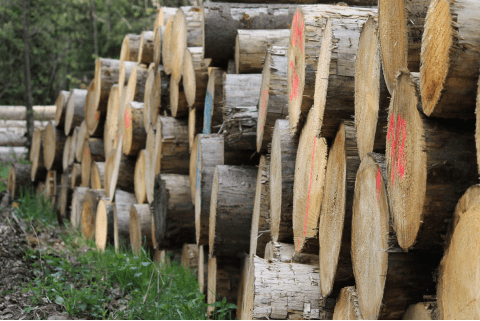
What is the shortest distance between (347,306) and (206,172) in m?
1.70

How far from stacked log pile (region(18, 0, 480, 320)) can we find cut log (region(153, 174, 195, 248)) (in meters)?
0.01

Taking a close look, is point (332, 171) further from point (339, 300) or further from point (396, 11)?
point (396, 11)

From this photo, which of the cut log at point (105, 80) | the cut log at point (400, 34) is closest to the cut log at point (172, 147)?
the cut log at point (105, 80)

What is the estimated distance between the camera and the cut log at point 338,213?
1864mm

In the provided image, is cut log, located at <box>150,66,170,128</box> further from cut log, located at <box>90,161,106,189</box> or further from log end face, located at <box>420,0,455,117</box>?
log end face, located at <box>420,0,455,117</box>

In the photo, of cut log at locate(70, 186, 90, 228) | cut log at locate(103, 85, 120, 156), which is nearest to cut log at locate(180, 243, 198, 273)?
cut log at locate(103, 85, 120, 156)

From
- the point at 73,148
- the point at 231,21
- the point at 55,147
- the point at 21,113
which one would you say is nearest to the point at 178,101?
the point at 231,21

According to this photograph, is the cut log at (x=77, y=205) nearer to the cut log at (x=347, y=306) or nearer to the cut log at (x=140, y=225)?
the cut log at (x=140, y=225)

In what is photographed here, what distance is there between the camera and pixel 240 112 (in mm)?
3061

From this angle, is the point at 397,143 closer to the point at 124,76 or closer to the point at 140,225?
the point at 140,225

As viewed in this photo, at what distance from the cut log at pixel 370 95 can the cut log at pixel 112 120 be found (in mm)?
4204

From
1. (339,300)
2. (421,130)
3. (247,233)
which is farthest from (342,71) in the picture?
(247,233)

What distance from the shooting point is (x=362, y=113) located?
5.85 feet

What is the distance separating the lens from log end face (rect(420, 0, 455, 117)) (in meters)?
1.20
